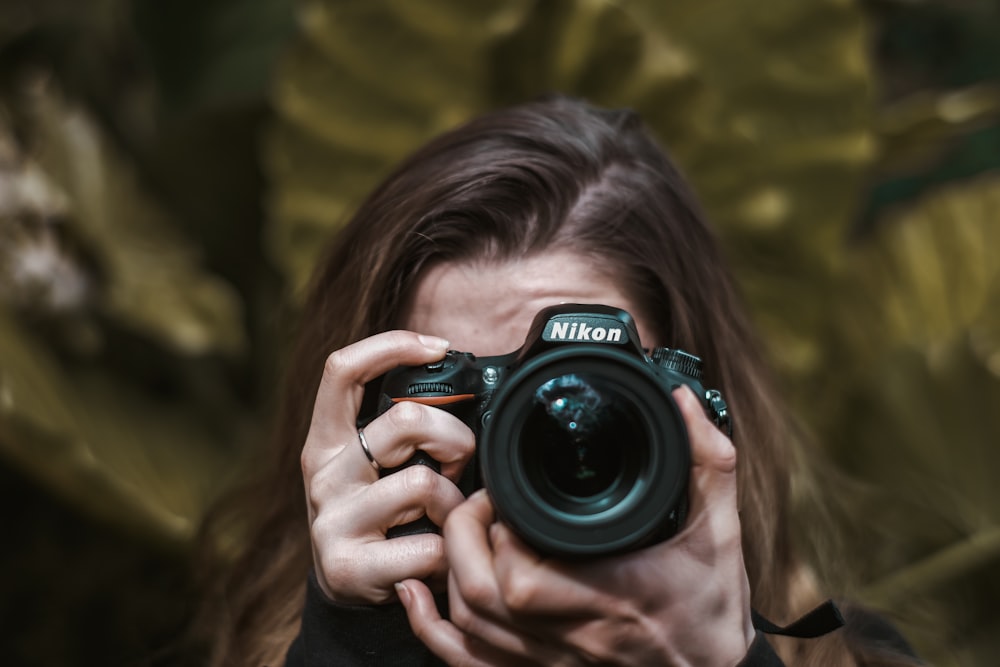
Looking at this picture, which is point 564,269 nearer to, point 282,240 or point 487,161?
point 487,161

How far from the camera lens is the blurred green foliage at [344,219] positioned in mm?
1042

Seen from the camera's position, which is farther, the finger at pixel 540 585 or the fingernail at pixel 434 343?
the fingernail at pixel 434 343

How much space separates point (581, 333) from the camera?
1.78ft

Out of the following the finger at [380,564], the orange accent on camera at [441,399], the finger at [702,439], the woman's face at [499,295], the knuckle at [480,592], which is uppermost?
the woman's face at [499,295]

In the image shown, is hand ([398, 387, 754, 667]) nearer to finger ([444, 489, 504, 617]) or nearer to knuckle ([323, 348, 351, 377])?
finger ([444, 489, 504, 617])

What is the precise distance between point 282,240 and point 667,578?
2.69 feet

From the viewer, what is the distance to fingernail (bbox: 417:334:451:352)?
61 centimetres

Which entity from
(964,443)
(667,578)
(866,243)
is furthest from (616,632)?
(866,243)

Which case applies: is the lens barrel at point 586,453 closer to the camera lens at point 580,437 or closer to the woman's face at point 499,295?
the camera lens at point 580,437

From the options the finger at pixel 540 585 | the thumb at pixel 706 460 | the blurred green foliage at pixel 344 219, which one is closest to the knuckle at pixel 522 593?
the finger at pixel 540 585

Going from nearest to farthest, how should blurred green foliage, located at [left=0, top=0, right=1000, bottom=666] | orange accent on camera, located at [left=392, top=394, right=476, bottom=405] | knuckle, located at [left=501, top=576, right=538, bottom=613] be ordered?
knuckle, located at [left=501, top=576, right=538, bottom=613]
orange accent on camera, located at [left=392, top=394, right=476, bottom=405]
blurred green foliage, located at [left=0, top=0, right=1000, bottom=666]

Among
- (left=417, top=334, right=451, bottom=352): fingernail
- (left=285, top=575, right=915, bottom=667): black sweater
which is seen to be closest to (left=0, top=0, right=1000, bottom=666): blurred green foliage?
(left=285, top=575, right=915, bottom=667): black sweater

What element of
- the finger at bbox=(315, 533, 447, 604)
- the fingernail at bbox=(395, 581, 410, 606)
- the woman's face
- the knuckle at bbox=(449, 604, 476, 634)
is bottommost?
the knuckle at bbox=(449, 604, 476, 634)

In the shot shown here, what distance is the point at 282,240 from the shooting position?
1211 millimetres
